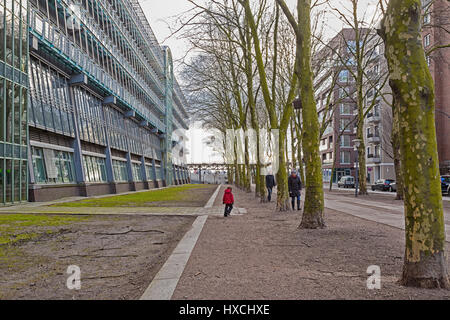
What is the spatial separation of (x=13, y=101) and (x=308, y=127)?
52.3 feet

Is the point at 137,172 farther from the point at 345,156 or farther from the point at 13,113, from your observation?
the point at 345,156

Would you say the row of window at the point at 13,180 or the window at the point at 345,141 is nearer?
the row of window at the point at 13,180

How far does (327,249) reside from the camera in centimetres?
666

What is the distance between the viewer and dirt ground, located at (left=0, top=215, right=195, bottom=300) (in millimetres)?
4441

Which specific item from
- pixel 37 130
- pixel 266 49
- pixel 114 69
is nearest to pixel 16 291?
pixel 266 49

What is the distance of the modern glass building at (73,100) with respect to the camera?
1903 centimetres

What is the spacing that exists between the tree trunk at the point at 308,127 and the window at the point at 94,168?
22.3 m

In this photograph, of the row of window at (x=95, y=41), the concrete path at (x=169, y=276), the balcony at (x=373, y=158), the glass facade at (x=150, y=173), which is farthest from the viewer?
the balcony at (x=373, y=158)

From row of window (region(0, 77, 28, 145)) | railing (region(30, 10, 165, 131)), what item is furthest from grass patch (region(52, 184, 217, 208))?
railing (region(30, 10, 165, 131))

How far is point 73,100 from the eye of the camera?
27250 millimetres

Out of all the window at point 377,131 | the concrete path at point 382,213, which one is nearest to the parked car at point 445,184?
the concrete path at point 382,213

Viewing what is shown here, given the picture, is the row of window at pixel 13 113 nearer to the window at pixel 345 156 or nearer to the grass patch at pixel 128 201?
the grass patch at pixel 128 201

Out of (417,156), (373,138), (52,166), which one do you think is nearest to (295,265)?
(417,156)
